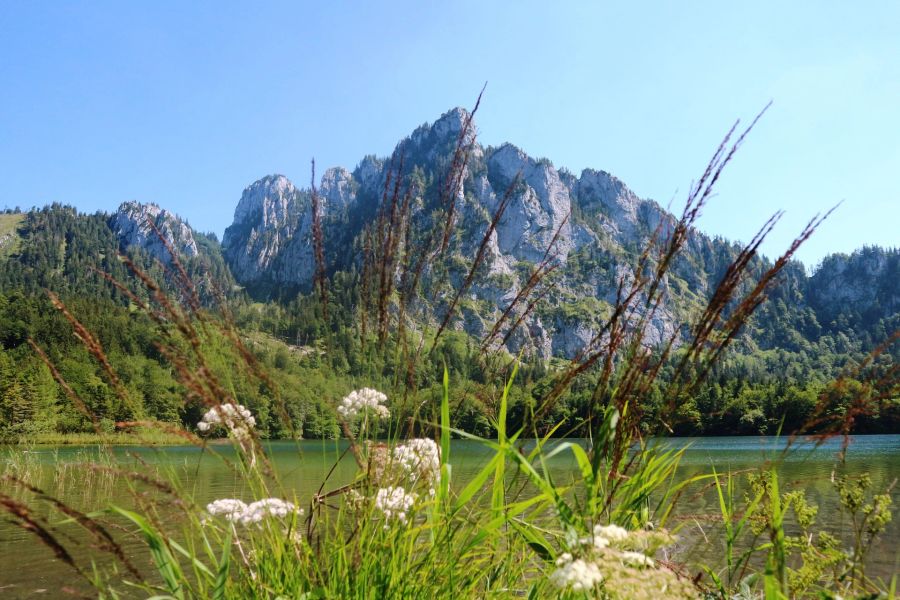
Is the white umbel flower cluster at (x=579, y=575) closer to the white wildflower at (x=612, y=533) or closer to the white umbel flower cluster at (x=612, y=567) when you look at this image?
the white umbel flower cluster at (x=612, y=567)

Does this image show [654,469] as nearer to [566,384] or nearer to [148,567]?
[566,384]

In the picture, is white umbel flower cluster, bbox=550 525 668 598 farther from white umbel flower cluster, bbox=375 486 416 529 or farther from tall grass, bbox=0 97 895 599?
white umbel flower cluster, bbox=375 486 416 529

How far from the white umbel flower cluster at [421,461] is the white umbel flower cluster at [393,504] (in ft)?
0.38

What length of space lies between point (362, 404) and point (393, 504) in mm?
516

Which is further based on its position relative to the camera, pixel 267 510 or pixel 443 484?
pixel 267 510

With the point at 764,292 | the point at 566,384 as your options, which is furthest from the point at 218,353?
the point at 764,292

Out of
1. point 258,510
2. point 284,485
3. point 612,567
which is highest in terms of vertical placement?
point 612,567

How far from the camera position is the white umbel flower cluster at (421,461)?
259cm

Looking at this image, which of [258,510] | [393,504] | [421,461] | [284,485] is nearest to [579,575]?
[393,504]

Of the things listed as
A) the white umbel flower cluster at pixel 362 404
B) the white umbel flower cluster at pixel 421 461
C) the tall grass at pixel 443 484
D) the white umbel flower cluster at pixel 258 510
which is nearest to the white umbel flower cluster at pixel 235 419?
the tall grass at pixel 443 484

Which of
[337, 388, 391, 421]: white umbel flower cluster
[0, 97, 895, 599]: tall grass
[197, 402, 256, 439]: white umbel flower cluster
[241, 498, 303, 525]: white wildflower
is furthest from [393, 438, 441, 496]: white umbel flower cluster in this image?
[197, 402, 256, 439]: white umbel flower cluster

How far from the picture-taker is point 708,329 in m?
1.92

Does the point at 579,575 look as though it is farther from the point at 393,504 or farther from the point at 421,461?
the point at 421,461

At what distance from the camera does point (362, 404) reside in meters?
2.72
